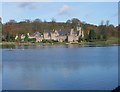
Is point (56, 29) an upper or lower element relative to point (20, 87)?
upper

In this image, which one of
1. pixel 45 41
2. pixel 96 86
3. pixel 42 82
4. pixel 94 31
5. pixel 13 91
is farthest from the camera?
pixel 45 41

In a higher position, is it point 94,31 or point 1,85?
point 94,31

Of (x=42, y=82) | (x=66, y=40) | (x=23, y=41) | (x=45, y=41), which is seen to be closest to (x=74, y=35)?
(x=66, y=40)

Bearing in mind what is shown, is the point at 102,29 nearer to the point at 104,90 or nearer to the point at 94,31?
the point at 94,31

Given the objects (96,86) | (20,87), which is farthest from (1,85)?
(96,86)

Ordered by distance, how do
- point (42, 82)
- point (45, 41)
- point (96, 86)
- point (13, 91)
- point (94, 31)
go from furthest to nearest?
point (45, 41) < point (94, 31) < point (42, 82) < point (96, 86) < point (13, 91)

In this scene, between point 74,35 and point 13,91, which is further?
point 74,35

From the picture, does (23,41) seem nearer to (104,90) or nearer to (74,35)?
(74,35)

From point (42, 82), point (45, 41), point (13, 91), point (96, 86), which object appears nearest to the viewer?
point (13, 91)

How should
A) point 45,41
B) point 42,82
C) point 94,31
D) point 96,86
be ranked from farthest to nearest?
point 45,41
point 94,31
point 42,82
point 96,86
